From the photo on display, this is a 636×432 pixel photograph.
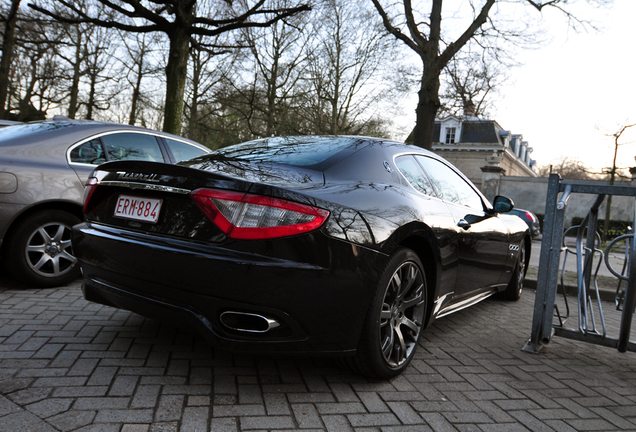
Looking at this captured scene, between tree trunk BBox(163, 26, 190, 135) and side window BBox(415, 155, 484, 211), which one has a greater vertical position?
tree trunk BBox(163, 26, 190, 135)

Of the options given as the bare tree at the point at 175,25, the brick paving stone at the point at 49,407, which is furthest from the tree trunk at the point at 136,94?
the brick paving stone at the point at 49,407

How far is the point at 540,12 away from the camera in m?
14.5

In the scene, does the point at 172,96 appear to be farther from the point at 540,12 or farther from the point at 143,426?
the point at 540,12

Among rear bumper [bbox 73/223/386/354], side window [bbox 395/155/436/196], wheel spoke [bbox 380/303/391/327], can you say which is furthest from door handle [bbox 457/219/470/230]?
rear bumper [bbox 73/223/386/354]

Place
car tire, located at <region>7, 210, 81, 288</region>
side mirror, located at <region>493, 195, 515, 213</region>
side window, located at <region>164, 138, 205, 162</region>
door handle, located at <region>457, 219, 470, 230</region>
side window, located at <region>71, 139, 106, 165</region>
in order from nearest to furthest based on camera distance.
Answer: door handle, located at <region>457, 219, 470, 230</region> → car tire, located at <region>7, 210, 81, 288</region> → side window, located at <region>71, 139, 106, 165</region> → side mirror, located at <region>493, 195, 515, 213</region> → side window, located at <region>164, 138, 205, 162</region>

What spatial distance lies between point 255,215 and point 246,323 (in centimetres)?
52

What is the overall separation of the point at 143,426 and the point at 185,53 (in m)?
10.1

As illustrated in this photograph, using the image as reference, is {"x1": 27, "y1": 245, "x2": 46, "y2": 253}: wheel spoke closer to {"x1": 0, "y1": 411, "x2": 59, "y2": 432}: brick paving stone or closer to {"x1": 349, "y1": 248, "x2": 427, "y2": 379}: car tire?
{"x1": 0, "y1": 411, "x2": 59, "y2": 432}: brick paving stone

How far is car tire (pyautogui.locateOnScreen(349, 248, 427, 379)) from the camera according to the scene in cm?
256

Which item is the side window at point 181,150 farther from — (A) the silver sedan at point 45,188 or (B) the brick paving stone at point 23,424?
(B) the brick paving stone at point 23,424

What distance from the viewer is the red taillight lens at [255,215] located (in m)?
2.21

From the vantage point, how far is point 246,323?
228cm

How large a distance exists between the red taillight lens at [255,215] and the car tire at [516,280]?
383 centimetres

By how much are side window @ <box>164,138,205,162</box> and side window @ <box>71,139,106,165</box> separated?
80cm
